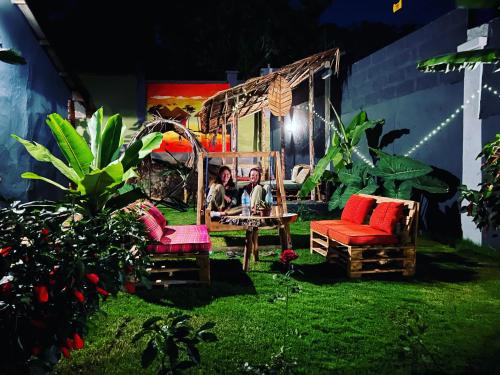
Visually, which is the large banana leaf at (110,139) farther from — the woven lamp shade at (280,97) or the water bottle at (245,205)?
the woven lamp shade at (280,97)

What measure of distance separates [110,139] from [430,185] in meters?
5.27

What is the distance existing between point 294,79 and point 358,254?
8006mm

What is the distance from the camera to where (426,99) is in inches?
341

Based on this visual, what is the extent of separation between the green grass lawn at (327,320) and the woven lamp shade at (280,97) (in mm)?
5627

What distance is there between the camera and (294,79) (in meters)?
12.8

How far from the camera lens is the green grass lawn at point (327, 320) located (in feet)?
11.2

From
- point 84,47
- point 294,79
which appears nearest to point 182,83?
point 84,47

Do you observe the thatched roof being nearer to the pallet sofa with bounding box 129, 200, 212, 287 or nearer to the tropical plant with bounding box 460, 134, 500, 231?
the tropical plant with bounding box 460, 134, 500, 231

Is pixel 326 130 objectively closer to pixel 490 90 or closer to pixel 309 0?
pixel 490 90

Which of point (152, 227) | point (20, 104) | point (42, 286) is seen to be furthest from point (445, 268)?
point (20, 104)

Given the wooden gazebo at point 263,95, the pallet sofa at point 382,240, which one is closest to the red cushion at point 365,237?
the pallet sofa at point 382,240

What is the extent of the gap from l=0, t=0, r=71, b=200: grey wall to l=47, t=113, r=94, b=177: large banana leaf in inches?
164

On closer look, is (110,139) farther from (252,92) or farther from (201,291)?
(252,92)

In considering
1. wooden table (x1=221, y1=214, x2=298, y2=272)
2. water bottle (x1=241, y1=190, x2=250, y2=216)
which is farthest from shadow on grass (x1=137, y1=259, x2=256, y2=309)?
water bottle (x1=241, y1=190, x2=250, y2=216)
